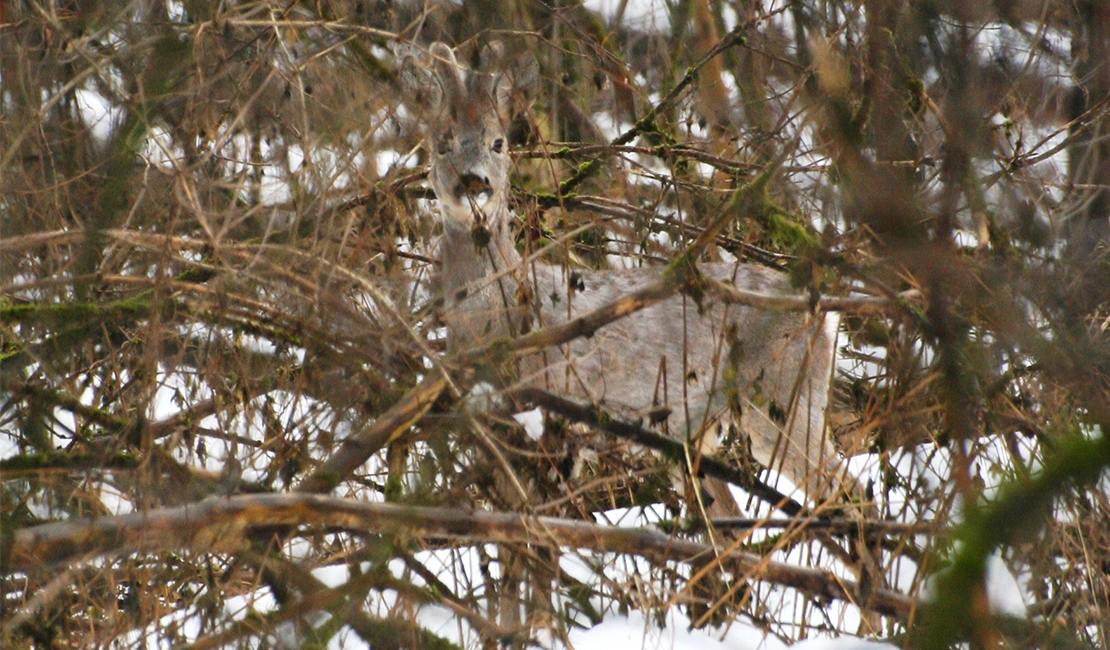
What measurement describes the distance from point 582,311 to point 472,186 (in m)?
1.26

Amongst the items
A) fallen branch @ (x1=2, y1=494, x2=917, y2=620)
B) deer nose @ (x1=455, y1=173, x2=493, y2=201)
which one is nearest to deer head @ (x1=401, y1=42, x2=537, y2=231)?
deer nose @ (x1=455, y1=173, x2=493, y2=201)

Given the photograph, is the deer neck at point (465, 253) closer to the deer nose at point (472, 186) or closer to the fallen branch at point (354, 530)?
the deer nose at point (472, 186)

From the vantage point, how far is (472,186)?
172 inches

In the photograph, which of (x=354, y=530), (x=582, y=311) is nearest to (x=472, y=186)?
(x=582, y=311)

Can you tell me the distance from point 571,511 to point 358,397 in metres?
1.00

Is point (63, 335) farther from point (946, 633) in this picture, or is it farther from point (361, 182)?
point (946, 633)

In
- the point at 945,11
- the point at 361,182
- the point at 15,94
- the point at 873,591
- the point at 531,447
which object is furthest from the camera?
the point at 361,182

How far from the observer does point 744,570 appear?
121 inches

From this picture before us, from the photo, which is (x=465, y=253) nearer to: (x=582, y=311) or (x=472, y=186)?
(x=472, y=186)

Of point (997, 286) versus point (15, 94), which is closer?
point (997, 286)

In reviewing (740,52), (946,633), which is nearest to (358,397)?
(946,633)

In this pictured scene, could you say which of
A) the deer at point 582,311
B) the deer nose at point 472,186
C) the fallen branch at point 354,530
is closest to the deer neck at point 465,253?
the deer at point 582,311

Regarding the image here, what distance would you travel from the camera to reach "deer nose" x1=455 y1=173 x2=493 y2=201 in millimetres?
4355

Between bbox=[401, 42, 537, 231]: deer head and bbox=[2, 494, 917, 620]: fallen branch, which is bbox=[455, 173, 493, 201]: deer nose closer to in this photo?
bbox=[401, 42, 537, 231]: deer head
